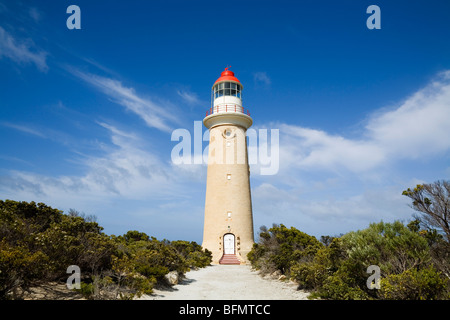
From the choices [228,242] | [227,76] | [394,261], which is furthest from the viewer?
[227,76]

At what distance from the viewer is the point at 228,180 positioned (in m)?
23.7

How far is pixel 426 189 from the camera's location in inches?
378

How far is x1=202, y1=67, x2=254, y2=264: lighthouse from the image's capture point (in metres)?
23.0

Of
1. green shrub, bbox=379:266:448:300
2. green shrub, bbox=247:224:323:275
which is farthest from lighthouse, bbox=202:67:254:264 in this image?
green shrub, bbox=379:266:448:300

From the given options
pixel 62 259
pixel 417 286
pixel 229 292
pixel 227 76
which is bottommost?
pixel 229 292

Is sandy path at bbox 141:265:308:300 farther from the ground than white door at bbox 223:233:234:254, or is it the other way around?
white door at bbox 223:233:234:254

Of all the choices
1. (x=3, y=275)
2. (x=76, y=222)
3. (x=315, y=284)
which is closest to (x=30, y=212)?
(x=76, y=222)

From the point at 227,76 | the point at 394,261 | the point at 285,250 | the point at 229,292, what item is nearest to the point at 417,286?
the point at 394,261

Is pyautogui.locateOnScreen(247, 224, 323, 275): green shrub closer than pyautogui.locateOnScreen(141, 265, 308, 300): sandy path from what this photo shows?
No

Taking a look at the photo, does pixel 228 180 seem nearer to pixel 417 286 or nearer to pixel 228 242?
pixel 228 242

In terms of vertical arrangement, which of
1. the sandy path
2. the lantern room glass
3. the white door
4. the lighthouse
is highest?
the lantern room glass

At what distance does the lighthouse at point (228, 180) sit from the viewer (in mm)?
22953

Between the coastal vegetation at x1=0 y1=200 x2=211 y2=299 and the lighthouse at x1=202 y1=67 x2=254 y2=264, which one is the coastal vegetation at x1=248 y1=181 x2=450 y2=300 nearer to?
the coastal vegetation at x1=0 y1=200 x2=211 y2=299
